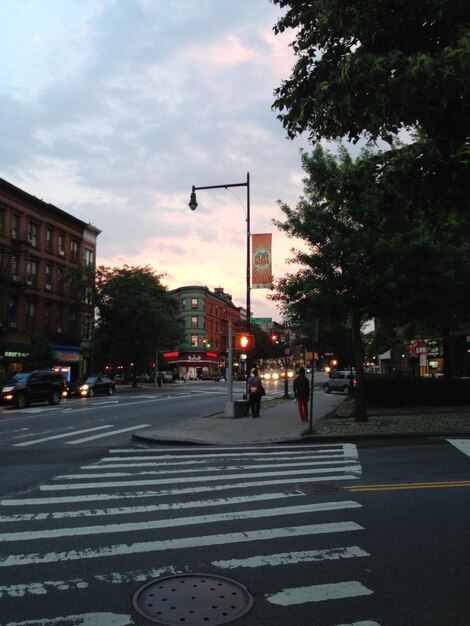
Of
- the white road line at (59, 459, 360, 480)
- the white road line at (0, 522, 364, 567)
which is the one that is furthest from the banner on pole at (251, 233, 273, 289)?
the white road line at (0, 522, 364, 567)

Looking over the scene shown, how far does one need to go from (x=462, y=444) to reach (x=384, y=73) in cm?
926

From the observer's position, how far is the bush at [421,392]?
2161cm

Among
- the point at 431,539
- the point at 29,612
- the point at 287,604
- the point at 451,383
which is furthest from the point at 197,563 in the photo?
the point at 451,383

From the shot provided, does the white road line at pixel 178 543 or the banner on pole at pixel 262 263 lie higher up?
the banner on pole at pixel 262 263

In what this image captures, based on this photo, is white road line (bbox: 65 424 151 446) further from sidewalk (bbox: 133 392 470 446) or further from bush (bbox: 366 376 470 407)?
bush (bbox: 366 376 470 407)

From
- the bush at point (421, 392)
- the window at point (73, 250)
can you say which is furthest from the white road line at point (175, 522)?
the window at point (73, 250)

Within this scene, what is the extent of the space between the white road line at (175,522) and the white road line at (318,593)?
206 cm

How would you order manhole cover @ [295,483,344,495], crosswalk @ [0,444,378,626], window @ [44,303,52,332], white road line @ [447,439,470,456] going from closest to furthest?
crosswalk @ [0,444,378,626] → manhole cover @ [295,483,344,495] → white road line @ [447,439,470,456] → window @ [44,303,52,332]

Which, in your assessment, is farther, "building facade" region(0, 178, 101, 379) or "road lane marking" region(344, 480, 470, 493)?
"building facade" region(0, 178, 101, 379)

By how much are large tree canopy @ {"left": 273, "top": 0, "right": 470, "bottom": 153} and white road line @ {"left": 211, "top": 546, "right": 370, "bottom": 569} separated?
182 inches

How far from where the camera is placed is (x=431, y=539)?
550 cm

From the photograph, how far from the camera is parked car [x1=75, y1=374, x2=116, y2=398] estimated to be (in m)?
37.6

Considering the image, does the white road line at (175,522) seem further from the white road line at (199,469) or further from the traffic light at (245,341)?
the traffic light at (245,341)

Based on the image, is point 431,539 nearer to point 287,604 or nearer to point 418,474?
point 287,604
